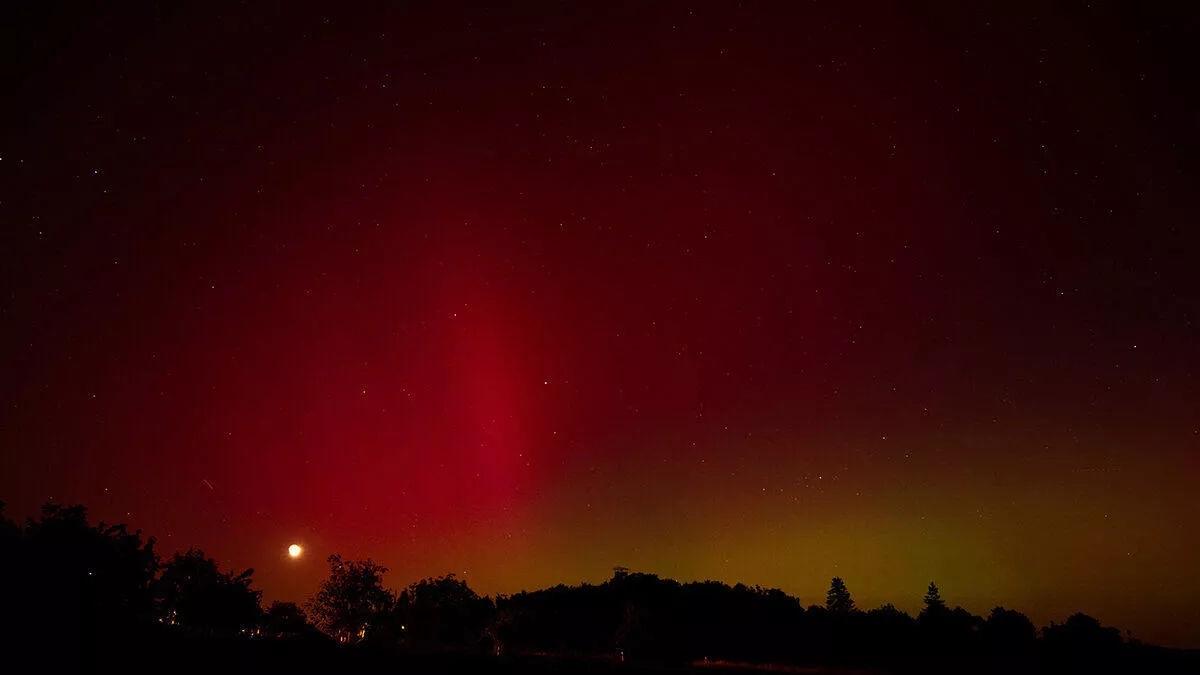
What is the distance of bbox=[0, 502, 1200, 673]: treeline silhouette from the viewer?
80.4 ft

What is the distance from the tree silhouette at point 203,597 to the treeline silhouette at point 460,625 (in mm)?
171

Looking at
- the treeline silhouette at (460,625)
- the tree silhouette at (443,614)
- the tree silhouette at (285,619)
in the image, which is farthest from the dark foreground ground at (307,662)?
the tree silhouette at (443,614)

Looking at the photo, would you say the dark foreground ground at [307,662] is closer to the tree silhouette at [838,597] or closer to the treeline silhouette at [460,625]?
the treeline silhouette at [460,625]

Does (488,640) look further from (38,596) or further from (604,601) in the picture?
(38,596)

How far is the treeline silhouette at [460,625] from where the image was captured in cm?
2450

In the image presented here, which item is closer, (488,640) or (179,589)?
(179,589)

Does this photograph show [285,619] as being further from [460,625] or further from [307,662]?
Result: [307,662]

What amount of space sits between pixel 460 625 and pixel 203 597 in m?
38.2

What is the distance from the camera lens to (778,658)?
89.3m

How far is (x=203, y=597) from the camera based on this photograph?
8175cm

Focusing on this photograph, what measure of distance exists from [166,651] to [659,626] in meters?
64.1

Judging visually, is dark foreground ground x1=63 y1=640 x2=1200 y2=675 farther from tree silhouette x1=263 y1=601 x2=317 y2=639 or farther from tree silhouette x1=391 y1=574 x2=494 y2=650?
tree silhouette x1=391 y1=574 x2=494 y2=650

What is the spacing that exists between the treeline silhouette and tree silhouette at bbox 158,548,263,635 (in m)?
0.17

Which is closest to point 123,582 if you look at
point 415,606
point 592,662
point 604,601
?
point 415,606
